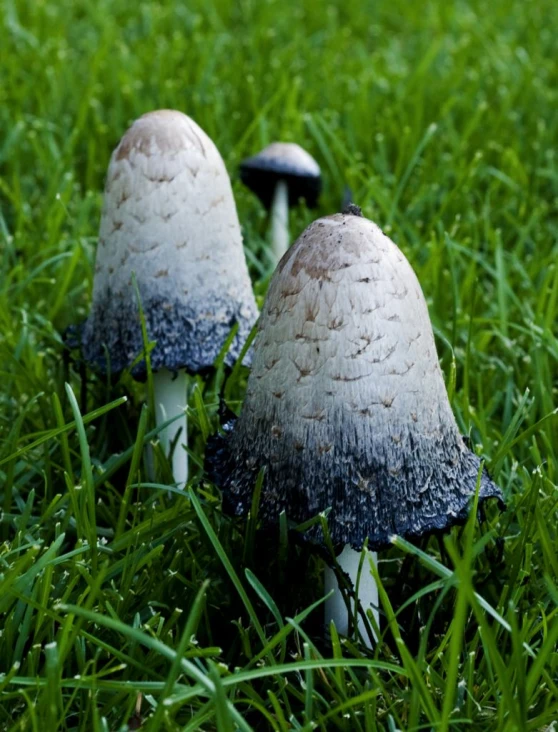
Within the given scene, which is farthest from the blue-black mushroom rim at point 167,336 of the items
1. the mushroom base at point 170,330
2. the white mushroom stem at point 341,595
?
the white mushroom stem at point 341,595

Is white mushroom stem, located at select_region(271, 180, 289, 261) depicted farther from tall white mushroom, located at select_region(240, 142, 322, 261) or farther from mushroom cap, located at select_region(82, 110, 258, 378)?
mushroom cap, located at select_region(82, 110, 258, 378)

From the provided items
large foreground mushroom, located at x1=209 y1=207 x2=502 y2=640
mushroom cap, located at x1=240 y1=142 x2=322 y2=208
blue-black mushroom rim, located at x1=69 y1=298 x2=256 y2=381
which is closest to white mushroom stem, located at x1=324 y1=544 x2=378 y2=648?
large foreground mushroom, located at x1=209 y1=207 x2=502 y2=640

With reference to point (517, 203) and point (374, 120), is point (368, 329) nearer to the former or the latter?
point (517, 203)

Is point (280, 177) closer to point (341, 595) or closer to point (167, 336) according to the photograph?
point (167, 336)

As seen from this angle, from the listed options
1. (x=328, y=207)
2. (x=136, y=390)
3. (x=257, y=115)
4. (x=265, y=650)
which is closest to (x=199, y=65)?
(x=257, y=115)

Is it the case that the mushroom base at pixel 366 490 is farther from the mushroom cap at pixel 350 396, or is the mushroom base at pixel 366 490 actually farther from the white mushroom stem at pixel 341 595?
the white mushroom stem at pixel 341 595
